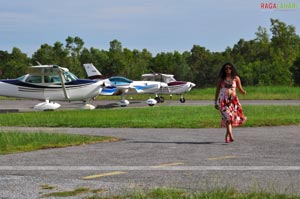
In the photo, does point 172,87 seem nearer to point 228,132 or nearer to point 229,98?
point 229,98

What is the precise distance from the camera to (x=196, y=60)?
97.9 metres

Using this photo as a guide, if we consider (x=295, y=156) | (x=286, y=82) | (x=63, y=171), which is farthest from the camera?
(x=286, y=82)

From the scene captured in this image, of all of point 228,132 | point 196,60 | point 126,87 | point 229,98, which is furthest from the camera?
point 196,60

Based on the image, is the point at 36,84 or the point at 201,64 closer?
the point at 36,84

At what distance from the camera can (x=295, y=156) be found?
10.1m

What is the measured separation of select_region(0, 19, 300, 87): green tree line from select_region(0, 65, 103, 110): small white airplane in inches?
1838

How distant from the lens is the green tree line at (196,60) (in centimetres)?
7781

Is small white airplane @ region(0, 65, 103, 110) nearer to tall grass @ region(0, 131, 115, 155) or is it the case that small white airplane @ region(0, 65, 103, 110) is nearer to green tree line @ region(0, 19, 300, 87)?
tall grass @ region(0, 131, 115, 155)

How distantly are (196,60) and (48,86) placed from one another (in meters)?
68.2

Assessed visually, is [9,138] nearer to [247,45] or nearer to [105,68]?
[105,68]

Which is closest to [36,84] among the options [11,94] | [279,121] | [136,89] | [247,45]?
[11,94]

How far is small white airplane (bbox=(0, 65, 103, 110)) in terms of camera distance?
3116 cm

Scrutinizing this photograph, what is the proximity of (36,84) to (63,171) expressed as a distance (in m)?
23.2

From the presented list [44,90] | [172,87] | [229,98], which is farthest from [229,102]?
[172,87]
